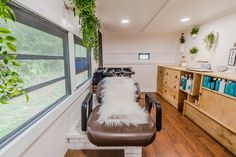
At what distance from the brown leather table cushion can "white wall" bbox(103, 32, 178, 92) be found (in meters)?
3.31

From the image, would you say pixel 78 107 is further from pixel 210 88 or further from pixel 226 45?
pixel 226 45

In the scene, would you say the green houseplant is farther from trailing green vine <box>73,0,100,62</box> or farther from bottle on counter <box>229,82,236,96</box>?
trailing green vine <box>73,0,100,62</box>

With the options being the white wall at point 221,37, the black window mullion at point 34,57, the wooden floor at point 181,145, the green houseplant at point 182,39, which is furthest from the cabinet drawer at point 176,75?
the black window mullion at point 34,57

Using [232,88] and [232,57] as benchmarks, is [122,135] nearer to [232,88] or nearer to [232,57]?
[232,88]

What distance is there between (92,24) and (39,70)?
0.83m

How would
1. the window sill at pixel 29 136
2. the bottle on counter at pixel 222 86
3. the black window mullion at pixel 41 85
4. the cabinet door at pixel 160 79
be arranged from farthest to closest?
the cabinet door at pixel 160 79 → the bottle on counter at pixel 222 86 → the black window mullion at pixel 41 85 → the window sill at pixel 29 136

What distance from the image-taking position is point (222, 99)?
5.90 feet

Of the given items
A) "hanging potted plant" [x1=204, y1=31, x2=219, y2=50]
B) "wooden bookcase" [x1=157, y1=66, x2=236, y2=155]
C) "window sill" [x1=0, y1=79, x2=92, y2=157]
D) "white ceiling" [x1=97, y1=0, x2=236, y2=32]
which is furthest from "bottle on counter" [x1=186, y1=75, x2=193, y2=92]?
"window sill" [x1=0, y1=79, x2=92, y2=157]

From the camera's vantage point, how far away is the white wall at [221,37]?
2.31m

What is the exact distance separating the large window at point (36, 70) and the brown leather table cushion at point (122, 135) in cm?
51

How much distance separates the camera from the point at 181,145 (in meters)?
1.75

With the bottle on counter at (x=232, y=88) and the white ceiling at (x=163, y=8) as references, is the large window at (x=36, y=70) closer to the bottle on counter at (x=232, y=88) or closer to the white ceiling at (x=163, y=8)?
the white ceiling at (x=163, y=8)

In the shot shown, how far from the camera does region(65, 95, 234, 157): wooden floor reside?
158 centimetres

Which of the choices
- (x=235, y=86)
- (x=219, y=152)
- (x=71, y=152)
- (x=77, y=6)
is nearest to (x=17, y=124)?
(x=71, y=152)
